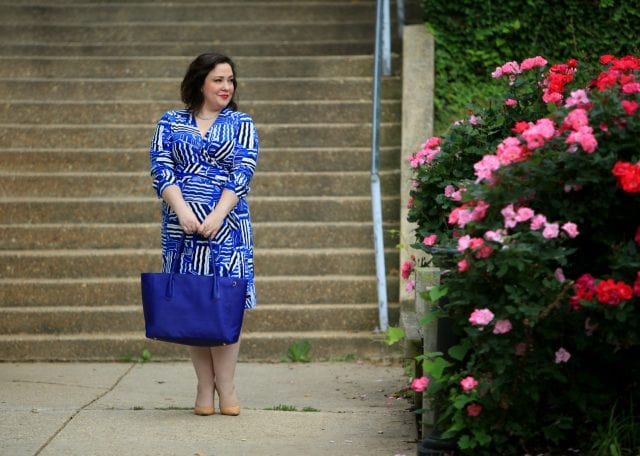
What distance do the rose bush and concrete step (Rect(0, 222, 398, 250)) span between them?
3.52 m

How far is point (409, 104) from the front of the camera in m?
8.96

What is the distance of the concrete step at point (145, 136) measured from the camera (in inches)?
358

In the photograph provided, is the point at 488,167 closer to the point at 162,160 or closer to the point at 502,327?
the point at 502,327

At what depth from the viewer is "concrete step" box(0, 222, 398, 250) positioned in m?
8.23

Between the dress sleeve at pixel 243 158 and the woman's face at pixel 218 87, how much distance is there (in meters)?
0.12

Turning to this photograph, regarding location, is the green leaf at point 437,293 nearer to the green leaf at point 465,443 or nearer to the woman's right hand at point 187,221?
the green leaf at point 465,443

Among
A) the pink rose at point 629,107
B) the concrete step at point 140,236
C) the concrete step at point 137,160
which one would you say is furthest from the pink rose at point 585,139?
the concrete step at point 137,160

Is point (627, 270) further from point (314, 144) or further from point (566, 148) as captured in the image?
point (314, 144)

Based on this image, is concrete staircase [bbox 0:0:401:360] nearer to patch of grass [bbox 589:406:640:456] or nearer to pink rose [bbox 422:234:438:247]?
pink rose [bbox 422:234:438:247]

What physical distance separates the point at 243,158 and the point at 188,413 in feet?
3.88

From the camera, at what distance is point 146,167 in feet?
29.1

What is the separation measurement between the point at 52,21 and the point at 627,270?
776cm

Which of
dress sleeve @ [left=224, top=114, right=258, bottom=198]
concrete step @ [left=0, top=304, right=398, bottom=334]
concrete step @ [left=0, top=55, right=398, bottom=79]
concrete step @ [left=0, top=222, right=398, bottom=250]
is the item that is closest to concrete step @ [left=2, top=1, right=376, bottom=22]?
concrete step @ [left=0, top=55, right=398, bottom=79]

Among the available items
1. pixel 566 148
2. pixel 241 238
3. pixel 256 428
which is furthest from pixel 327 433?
pixel 566 148
